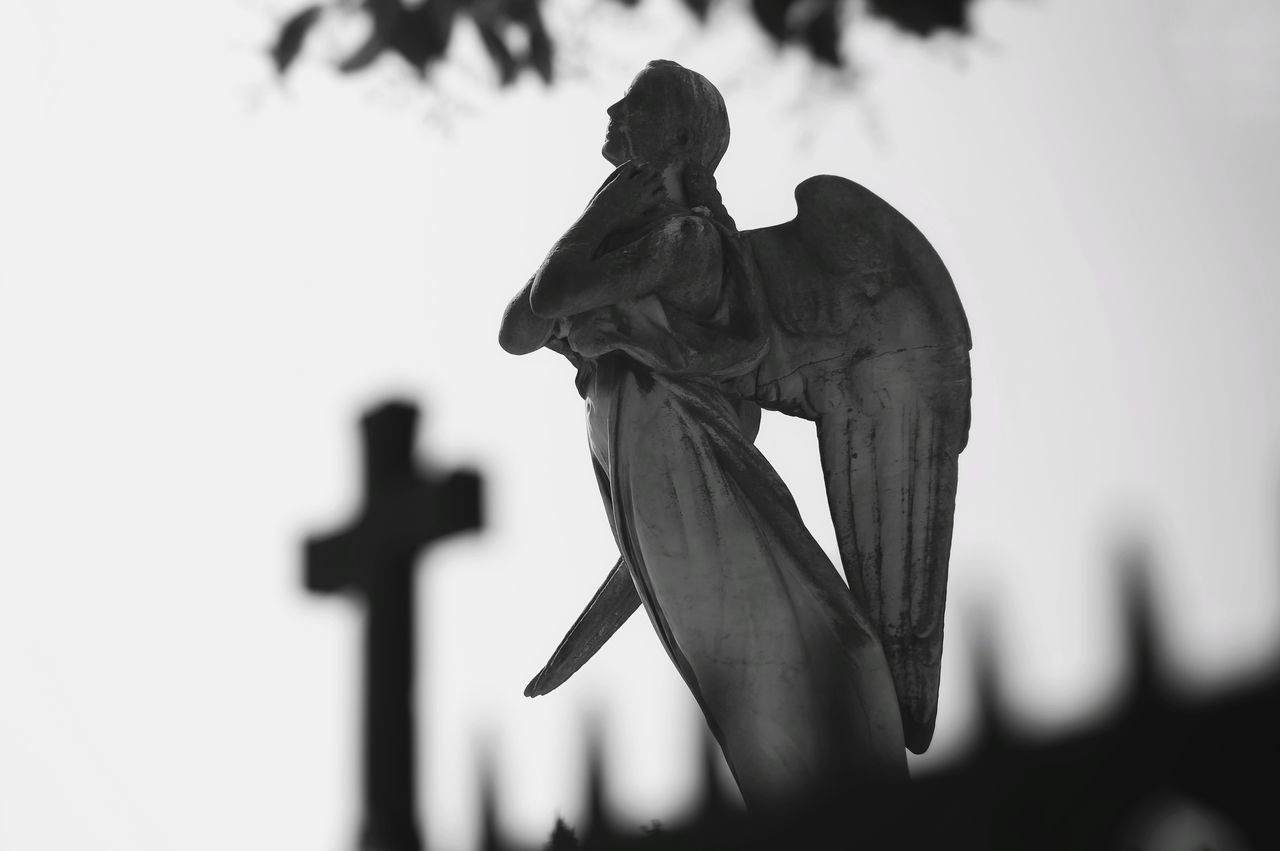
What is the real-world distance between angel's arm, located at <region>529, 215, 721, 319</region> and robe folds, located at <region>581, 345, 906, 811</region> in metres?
0.17

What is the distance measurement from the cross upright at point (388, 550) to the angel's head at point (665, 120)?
1.15 meters

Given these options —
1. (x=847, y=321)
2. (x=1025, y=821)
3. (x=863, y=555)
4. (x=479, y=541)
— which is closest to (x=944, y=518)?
(x=863, y=555)

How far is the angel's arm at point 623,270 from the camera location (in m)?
4.88

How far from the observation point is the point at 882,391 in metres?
4.97

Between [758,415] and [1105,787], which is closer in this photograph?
[1105,787]

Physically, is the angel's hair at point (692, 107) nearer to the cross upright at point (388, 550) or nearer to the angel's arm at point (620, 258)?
the angel's arm at point (620, 258)

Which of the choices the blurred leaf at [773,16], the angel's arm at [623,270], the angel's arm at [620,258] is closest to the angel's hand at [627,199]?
the angel's arm at [620,258]

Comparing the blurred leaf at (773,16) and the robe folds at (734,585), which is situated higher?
the blurred leaf at (773,16)

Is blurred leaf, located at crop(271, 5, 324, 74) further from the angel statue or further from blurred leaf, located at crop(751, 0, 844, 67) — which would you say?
the angel statue

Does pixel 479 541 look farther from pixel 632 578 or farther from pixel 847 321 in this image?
pixel 847 321

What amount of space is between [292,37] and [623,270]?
1.20 metres

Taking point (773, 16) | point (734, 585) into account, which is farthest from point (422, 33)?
point (734, 585)

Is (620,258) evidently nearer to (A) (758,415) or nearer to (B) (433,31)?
(A) (758,415)

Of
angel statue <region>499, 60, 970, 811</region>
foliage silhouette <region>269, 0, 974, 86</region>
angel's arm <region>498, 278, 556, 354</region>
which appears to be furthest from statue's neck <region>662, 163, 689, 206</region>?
foliage silhouette <region>269, 0, 974, 86</region>
